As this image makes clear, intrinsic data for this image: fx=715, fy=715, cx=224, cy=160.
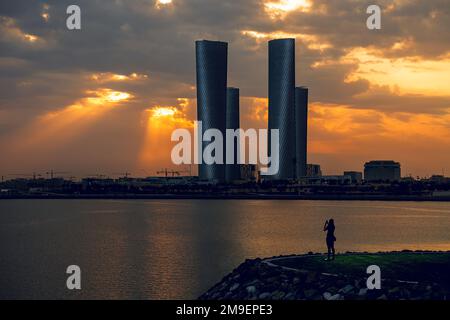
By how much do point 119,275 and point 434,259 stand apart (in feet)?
97.3

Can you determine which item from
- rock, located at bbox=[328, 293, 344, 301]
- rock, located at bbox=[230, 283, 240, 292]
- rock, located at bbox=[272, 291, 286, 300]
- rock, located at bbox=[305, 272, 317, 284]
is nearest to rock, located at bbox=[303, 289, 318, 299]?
rock, located at bbox=[305, 272, 317, 284]

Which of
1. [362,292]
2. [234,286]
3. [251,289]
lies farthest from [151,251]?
[362,292]

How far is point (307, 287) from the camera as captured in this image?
39062 mm

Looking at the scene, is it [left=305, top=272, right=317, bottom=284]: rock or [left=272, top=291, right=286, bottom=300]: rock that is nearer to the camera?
[left=272, top=291, right=286, bottom=300]: rock

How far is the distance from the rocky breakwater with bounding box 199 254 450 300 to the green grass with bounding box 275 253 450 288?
1.20 meters

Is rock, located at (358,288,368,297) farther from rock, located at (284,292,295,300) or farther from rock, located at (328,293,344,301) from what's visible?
rock, located at (284,292,295,300)

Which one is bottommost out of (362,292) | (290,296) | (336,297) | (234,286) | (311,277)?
(234,286)

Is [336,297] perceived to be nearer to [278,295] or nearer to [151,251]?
[278,295]

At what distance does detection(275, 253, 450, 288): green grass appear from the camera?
130 feet

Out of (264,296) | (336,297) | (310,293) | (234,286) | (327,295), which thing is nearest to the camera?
(336,297)

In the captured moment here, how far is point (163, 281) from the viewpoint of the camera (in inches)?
2313

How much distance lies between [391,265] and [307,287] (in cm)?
594
